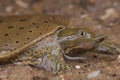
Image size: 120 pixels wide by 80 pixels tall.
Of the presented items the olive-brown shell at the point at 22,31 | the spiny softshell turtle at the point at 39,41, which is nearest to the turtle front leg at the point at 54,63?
the spiny softshell turtle at the point at 39,41

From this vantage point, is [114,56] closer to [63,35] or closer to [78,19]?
[63,35]

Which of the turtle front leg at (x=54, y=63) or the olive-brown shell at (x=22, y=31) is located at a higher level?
the olive-brown shell at (x=22, y=31)

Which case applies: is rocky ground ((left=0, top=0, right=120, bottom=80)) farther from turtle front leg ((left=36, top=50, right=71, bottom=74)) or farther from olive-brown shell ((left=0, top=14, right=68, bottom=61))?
olive-brown shell ((left=0, top=14, right=68, bottom=61))

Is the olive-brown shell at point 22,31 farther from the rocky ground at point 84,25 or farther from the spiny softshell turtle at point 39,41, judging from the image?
the rocky ground at point 84,25

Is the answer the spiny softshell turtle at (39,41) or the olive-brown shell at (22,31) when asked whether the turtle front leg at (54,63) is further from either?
the olive-brown shell at (22,31)

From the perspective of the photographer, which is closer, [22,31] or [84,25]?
[22,31]

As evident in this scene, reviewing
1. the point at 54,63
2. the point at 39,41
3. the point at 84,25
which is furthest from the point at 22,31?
the point at 84,25

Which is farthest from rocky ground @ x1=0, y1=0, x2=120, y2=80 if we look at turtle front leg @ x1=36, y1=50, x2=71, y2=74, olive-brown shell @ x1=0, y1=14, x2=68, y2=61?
olive-brown shell @ x1=0, y1=14, x2=68, y2=61

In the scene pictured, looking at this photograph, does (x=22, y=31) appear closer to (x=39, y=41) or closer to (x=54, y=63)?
(x=39, y=41)
